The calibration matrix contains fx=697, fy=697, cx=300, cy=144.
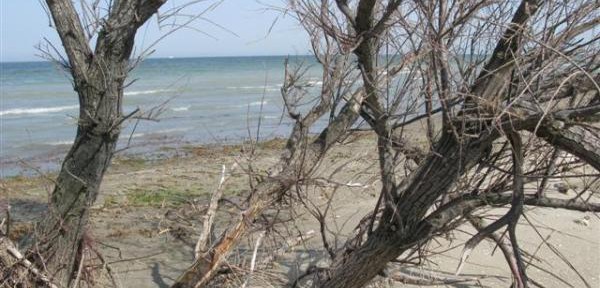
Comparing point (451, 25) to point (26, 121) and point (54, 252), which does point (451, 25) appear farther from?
point (26, 121)

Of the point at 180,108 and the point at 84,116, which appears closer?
the point at 84,116

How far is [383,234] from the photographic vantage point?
4039 millimetres

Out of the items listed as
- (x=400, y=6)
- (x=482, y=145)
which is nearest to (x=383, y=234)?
(x=482, y=145)

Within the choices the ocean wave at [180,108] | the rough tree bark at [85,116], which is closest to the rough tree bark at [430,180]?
the rough tree bark at [85,116]

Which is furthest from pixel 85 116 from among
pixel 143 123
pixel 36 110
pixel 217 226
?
pixel 36 110

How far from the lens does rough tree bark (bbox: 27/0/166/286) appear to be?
4000mm

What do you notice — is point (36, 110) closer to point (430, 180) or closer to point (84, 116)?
point (84, 116)

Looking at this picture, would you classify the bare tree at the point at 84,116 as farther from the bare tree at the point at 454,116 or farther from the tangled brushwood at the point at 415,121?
the bare tree at the point at 454,116

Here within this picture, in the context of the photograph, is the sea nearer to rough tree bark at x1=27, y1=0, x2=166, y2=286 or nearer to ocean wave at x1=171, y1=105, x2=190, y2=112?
ocean wave at x1=171, y1=105, x2=190, y2=112

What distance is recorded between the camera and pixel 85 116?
13.4 ft

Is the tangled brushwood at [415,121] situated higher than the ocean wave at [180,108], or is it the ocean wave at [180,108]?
the tangled brushwood at [415,121]

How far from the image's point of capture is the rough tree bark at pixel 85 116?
13.1ft

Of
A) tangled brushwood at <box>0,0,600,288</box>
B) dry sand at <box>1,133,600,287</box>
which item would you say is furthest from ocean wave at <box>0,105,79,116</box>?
tangled brushwood at <box>0,0,600,288</box>

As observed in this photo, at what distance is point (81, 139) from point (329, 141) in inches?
70.0
